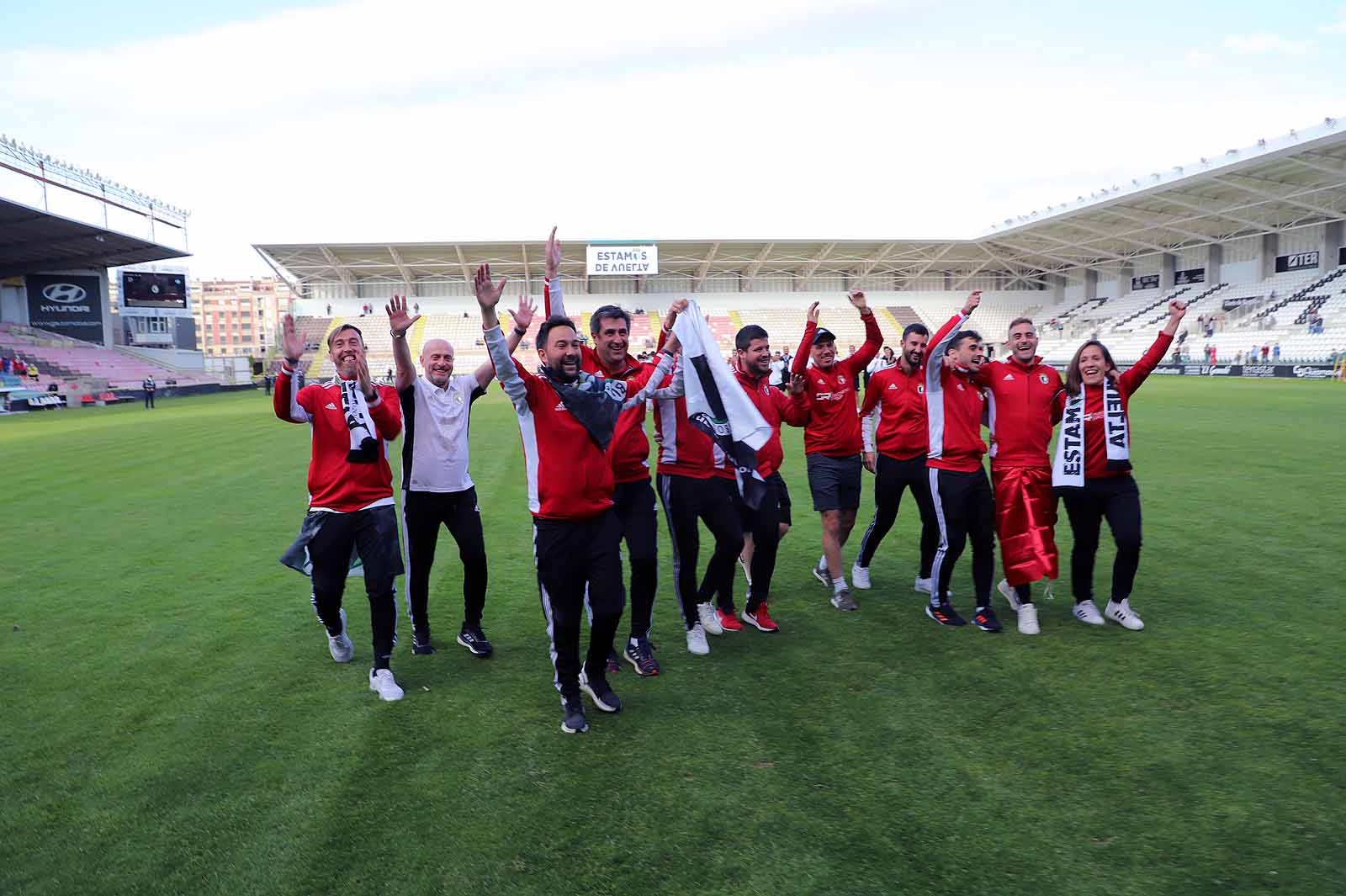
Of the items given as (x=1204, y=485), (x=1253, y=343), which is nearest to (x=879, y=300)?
(x=1253, y=343)

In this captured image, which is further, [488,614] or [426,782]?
[488,614]

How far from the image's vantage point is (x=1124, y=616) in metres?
4.95

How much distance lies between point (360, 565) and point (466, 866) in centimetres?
220

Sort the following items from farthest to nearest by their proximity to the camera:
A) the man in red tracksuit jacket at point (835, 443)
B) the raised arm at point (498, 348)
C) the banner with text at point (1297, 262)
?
1. the banner with text at point (1297, 262)
2. the man in red tracksuit jacket at point (835, 443)
3. the raised arm at point (498, 348)

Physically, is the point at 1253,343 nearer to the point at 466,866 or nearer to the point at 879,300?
the point at 879,300

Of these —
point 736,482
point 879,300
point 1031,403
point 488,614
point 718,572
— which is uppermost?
point 879,300

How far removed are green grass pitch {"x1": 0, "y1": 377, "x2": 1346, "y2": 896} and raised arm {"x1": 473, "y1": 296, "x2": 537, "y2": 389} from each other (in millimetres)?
1589

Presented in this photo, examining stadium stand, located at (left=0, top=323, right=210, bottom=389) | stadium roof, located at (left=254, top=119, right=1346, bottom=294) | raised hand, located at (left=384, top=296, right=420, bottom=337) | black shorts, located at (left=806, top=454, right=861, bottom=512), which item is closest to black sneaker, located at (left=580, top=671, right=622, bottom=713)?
raised hand, located at (left=384, top=296, right=420, bottom=337)

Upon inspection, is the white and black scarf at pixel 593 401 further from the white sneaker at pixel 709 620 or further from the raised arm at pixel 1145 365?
the raised arm at pixel 1145 365

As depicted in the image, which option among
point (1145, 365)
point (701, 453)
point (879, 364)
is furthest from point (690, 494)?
point (879, 364)

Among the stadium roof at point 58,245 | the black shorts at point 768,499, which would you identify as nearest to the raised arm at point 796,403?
the black shorts at point 768,499

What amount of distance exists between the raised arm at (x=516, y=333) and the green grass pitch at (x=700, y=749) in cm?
159

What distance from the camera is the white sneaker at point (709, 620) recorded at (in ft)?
16.8

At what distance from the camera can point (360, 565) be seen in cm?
448
